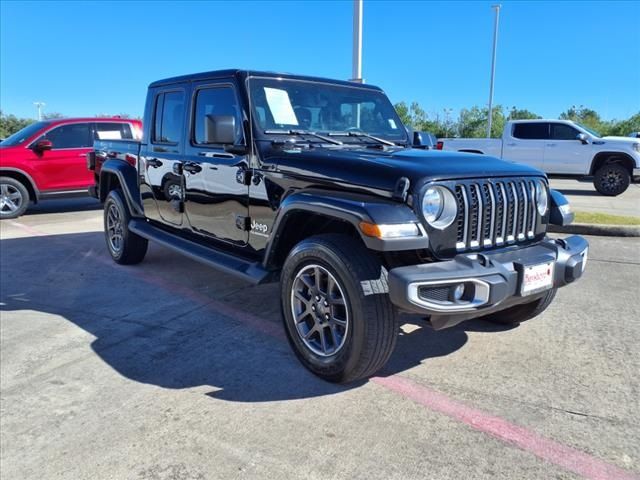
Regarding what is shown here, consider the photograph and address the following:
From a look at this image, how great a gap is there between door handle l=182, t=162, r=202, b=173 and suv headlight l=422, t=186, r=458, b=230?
223 cm

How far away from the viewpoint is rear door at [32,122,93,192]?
991cm

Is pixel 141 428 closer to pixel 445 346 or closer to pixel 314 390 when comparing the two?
pixel 314 390

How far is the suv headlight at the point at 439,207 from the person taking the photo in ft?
9.09

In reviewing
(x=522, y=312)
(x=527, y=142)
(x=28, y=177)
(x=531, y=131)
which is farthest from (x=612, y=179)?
(x=28, y=177)

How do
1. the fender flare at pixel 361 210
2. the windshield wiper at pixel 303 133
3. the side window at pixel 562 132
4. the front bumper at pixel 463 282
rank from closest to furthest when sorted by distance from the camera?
the front bumper at pixel 463 282 → the fender flare at pixel 361 210 → the windshield wiper at pixel 303 133 → the side window at pixel 562 132

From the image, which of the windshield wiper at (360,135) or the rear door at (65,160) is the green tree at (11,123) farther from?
the windshield wiper at (360,135)

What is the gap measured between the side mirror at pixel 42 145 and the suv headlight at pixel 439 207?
9.27 m

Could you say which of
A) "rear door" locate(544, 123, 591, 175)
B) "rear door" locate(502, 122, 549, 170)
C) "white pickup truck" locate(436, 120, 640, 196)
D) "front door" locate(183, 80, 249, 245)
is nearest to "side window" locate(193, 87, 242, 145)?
"front door" locate(183, 80, 249, 245)

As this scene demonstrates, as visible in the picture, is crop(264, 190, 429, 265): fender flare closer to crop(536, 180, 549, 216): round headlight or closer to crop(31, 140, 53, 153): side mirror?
crop(536, 180, 549, 216): round headlight

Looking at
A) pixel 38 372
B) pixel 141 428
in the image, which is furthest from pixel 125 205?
pixel 141 428

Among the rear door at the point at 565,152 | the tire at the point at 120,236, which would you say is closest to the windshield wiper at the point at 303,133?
the tire at the point at 120,236

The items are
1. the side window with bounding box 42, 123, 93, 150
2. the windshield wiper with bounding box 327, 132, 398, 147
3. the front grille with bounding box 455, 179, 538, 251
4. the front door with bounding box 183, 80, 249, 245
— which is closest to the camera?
the front grille with bounding box 455, 179, 538, 251

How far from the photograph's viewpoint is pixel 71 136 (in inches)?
401

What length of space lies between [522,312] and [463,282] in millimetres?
1463
